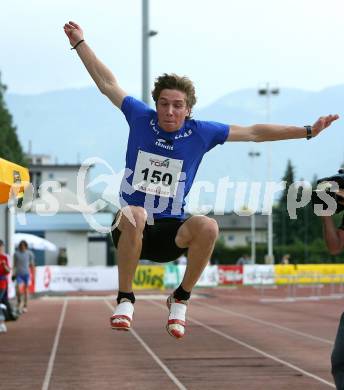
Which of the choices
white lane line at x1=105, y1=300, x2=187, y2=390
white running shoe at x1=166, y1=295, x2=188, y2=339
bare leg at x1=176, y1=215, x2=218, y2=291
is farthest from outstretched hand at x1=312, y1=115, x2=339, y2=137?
white lane line at x1=105, y1=300, x2=187, y2=390

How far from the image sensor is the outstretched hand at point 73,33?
241 inches

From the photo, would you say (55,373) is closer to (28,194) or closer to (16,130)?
(28,194)

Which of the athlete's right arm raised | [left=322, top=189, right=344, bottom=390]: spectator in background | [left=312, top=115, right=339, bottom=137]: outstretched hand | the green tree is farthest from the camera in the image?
the green tree

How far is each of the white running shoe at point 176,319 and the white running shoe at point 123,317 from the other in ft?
0.90

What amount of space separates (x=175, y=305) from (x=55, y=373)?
22.2 ft

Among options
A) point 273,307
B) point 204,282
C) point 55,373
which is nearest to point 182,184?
point 55,373

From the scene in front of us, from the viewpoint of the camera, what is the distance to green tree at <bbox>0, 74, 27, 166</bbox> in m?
70.1

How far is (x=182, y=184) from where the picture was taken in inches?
225

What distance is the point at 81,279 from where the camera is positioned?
125 ft

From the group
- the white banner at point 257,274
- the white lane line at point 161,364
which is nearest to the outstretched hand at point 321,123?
the white lane line at point 161,364

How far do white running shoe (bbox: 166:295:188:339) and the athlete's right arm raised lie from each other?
1325 mm

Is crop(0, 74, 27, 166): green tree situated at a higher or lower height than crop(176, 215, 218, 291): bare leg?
higher

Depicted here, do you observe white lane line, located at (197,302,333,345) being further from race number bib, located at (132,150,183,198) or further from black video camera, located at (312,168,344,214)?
race number bib, located at (132,150,183,198)

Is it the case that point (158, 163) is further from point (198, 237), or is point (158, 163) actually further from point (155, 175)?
point (198, 237)
